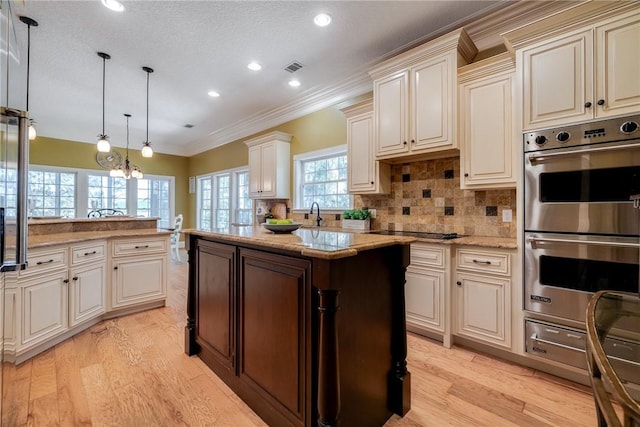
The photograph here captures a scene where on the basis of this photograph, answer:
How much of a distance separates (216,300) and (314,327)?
991mm

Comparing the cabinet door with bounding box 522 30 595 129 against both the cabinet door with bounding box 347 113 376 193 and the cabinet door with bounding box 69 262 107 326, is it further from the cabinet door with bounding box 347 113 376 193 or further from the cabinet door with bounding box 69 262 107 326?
the cabinet door with bounding box 69 262 107 326

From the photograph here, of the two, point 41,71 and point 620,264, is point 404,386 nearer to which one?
point 620,264

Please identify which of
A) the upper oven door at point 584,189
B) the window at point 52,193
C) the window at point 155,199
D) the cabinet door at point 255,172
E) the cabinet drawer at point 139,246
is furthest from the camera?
the window at point 155,199

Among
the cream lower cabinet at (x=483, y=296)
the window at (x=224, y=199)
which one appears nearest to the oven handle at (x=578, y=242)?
the cream lower cabinet at (x=483, y=296)

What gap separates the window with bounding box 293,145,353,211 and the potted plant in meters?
0.29

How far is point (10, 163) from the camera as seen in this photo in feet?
4.02

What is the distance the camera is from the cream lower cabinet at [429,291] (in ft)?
8.17

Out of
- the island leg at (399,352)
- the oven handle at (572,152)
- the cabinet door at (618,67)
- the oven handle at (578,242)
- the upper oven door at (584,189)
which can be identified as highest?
the cabinet door at (618,67)

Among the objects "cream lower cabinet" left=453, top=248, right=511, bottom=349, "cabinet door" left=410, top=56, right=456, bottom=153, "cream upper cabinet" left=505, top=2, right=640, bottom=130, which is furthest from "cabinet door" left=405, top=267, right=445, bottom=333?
"cream upper cabinet" left=505, top=2, right=640, bottom=130

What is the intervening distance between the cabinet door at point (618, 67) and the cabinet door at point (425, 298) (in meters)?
1.58

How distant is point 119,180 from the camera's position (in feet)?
22.3

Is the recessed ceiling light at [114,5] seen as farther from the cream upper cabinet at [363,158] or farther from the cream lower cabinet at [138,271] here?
the cream upper cabinet at [363,158]

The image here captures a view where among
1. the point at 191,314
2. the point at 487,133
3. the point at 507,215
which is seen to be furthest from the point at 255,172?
the point at 507,215

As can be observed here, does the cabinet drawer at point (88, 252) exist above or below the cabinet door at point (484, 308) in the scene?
above
